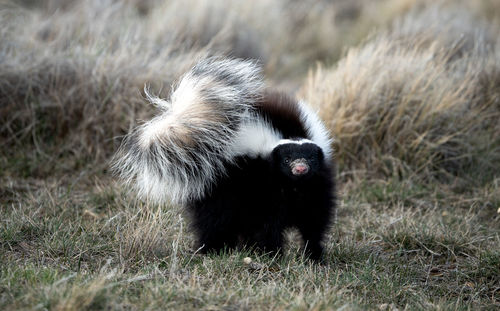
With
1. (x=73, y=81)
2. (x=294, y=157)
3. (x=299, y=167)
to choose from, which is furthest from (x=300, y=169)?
(x=73, y=81)

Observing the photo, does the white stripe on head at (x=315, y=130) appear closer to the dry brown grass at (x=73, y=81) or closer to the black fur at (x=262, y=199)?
the black fur at (x=262, y=199)

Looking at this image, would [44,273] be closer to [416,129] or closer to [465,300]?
[465,300]

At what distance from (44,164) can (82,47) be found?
6.17 ft

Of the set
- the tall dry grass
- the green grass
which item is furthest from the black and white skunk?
the tall dry grass

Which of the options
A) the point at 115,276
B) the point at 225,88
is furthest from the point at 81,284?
the point at 225,88

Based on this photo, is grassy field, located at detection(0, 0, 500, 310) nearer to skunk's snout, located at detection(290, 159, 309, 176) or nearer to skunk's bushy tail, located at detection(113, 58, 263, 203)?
skunk's bushy tail, located at detection(113, 58, 263, 203)

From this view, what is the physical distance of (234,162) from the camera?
4.35 m

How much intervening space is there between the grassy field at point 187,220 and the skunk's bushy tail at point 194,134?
1.34 feet

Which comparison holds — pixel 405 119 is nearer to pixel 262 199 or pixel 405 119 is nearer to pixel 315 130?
pixel 315 130

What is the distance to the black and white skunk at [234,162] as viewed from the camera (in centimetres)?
428

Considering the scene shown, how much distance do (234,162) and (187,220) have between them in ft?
2.62

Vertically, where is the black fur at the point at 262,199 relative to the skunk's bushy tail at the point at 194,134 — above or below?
below

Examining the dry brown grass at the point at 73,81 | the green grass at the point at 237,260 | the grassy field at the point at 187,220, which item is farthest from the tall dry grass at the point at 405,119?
the dry brown grass at the point at 73,81

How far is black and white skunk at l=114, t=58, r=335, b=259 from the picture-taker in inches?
168
